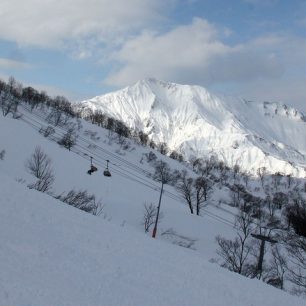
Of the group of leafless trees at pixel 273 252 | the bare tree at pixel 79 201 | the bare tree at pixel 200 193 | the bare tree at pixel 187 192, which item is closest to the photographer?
the bare tree at pixel 79 201

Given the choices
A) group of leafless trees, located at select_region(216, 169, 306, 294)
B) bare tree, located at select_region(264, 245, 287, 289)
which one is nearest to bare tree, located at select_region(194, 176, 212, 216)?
group of leafless trees, located at select_region(216, 169, 306, 294)

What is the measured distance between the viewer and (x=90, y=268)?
37.6 ft

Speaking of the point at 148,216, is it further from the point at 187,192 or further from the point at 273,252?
the point at 187,192

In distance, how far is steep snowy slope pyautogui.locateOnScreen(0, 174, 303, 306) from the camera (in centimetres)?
947

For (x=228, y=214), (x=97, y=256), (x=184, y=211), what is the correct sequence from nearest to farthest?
(x=97, y=256), (x=184, y=211), (x=228, y=214)

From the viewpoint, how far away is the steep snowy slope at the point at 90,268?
9.47m

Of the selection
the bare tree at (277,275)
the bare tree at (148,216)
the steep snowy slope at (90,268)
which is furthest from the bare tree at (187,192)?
the steep snowy slope at (90,268)

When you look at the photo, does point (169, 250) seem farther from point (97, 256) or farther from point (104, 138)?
point (104, 138)

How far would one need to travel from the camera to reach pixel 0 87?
431ft

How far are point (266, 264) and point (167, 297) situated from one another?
1712 inches

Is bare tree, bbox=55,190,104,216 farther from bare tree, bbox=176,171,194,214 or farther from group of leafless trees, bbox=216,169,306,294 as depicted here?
bare tree, bbox=176,171,194,214

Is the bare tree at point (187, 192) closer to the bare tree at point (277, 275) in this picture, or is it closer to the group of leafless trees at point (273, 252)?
the group of leafless trees at point (273, 252)

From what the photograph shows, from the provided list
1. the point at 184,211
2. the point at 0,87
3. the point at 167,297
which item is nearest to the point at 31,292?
the point at 167,297

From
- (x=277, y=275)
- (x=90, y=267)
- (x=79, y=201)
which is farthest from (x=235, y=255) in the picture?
(x=90, y=267)
